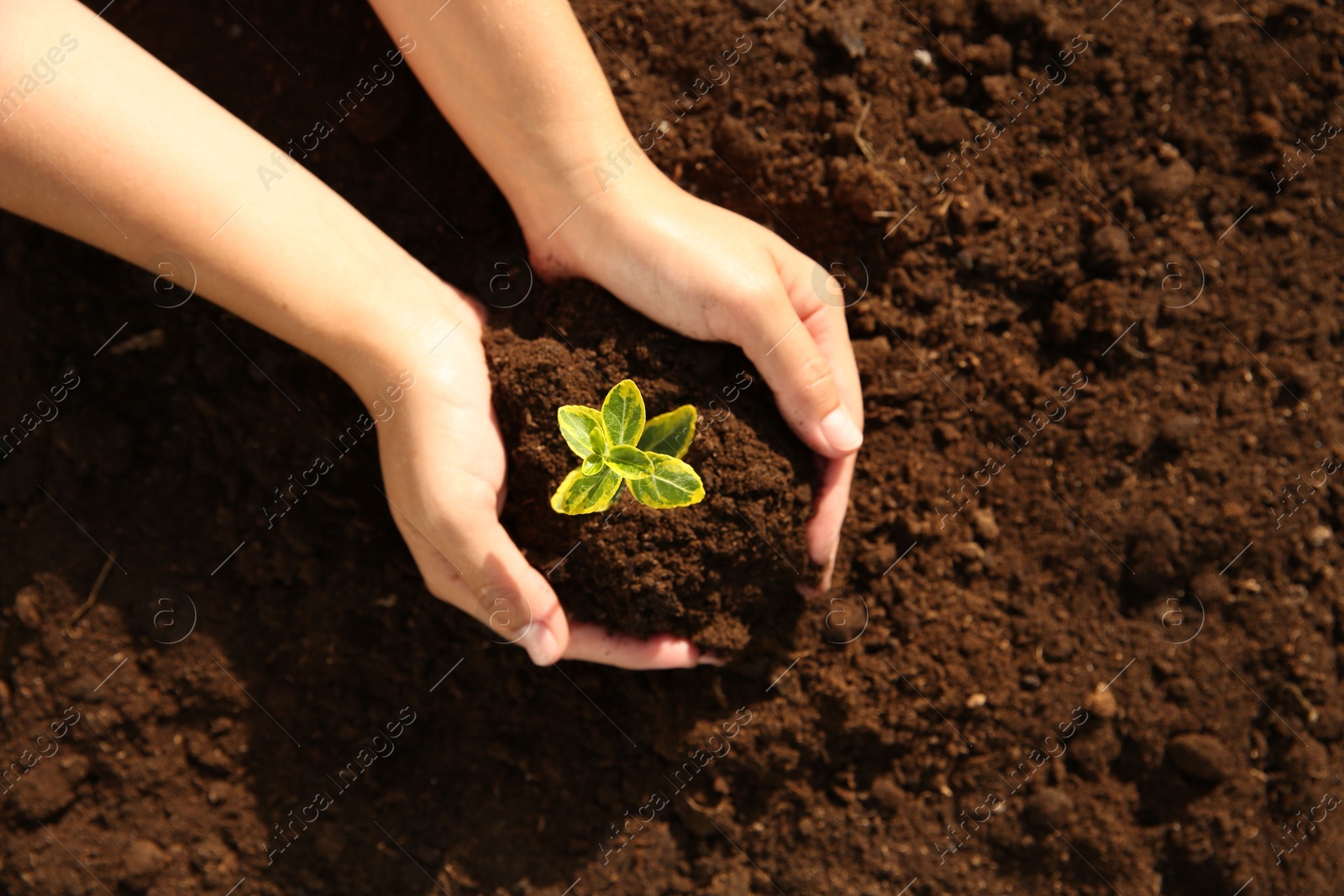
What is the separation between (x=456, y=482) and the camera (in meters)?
2.55

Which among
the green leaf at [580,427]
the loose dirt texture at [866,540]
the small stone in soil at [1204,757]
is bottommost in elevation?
the small stone in soil at [1204,757]

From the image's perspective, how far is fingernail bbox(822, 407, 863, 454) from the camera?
2697mm

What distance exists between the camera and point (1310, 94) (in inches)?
122

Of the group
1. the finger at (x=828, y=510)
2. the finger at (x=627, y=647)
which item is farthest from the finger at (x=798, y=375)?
the finger at (x=627, y=647)

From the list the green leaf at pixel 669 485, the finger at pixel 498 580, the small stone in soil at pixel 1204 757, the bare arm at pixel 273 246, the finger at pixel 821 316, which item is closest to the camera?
the green leaf at pixel 669 485

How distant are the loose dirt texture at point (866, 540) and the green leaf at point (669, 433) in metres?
0.92

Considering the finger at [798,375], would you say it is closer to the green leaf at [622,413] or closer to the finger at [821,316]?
the finger at [821,316]

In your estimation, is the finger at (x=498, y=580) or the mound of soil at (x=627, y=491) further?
the mound of soil at (x=627, y=491)

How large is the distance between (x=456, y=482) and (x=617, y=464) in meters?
0.53

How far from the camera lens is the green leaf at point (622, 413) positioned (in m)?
2.40

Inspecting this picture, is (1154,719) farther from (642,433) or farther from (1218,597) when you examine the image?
(642,433)

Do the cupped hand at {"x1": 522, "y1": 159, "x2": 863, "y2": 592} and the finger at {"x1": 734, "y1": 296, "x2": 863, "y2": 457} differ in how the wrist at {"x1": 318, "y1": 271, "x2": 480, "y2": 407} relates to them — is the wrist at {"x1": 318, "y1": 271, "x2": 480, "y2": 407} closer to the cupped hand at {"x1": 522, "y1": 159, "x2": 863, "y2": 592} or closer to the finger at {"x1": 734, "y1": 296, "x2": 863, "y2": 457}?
the cupped hand at {"x1": 522, "y1": 159, "x2": 863, "y2": 592}

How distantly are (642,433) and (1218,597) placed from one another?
7.34ft

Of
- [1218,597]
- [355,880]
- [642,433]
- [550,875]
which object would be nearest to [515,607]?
[642,433]
